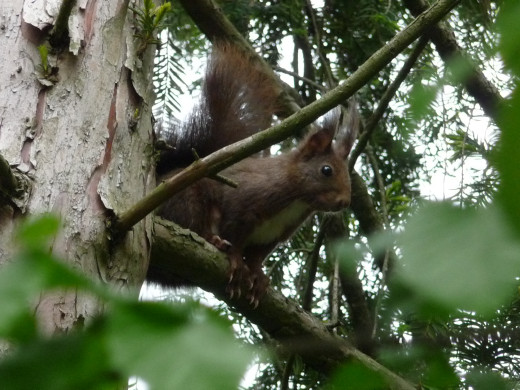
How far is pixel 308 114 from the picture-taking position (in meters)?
1.25

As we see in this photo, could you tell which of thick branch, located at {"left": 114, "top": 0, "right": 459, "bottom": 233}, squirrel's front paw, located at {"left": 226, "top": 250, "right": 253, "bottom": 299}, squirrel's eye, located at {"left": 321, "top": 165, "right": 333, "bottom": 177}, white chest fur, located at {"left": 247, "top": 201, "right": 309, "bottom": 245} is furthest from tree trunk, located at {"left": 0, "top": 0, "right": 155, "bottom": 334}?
squirrel's eye, located at {"left": 321, "top": 165, "right": 333, "bottom": 177}

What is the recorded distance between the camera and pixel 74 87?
4.78 ft

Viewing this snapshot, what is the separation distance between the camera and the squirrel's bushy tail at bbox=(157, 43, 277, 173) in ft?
8.67

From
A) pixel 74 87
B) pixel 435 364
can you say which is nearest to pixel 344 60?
pixel 74 87

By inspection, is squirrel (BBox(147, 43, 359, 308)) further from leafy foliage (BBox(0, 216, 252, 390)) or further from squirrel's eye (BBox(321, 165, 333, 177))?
leafy foliage (BBox(0, 216, 252, 390))

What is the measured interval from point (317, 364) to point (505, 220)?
172 centimetres

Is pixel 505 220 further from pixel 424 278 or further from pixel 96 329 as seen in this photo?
pixel 96 329

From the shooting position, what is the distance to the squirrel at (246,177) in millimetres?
2580

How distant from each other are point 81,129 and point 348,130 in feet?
5.71

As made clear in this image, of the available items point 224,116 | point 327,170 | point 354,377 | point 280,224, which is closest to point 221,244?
point 280,224

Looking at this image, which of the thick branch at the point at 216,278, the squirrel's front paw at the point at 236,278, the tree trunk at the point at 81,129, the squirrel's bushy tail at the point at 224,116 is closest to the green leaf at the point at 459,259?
the tree trunk at the point at 81,129

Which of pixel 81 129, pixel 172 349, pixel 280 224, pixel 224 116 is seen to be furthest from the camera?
pixel 280 224

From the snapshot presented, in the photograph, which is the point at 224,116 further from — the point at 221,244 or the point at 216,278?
the point at 216,278

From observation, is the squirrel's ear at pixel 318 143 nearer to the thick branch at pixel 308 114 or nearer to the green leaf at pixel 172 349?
the thick branch at pixel 308 114
